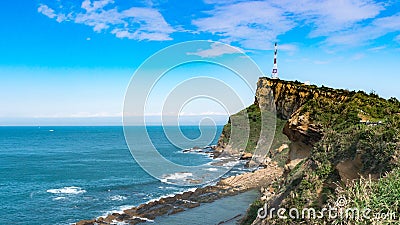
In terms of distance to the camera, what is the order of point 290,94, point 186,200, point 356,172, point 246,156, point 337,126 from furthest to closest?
point 246,156
point 290,94
point 186,200
point 337,126
point 356,172

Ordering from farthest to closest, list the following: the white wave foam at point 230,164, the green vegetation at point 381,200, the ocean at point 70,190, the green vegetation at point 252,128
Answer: the green vegetation at point 252,128
the white wave foam at point 230,164
the ocean at point 70,190
the green vegetation at point 381,200

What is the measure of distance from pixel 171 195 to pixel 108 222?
35.8 ft

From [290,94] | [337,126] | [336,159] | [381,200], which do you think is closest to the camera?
[381,200]

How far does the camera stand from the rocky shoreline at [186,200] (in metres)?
28.7

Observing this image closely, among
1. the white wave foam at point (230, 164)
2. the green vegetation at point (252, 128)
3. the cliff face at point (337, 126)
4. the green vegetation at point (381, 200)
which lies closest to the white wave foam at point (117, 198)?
the cliff face at point (337, 126)

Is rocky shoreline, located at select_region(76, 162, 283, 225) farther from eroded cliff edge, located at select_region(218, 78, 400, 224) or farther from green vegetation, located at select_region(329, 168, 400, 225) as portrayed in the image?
green vegetation, located at select_region(329, 168, 400, 225)

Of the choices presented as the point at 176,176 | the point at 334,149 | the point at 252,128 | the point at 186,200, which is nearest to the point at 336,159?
the point at 334,149

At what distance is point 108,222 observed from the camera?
27922 millimetres

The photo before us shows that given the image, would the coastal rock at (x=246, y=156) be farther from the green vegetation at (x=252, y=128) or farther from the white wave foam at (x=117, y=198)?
the white wave foam at (x=117, y=198)

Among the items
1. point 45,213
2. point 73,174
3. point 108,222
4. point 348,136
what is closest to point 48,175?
point 73,174

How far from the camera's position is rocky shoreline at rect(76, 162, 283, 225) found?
28.7m

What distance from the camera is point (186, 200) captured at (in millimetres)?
34844

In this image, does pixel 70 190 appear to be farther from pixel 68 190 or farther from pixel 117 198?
pixel 117 198

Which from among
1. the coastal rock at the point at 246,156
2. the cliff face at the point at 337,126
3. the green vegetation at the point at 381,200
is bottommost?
the coastal rock at the point at 246,156
